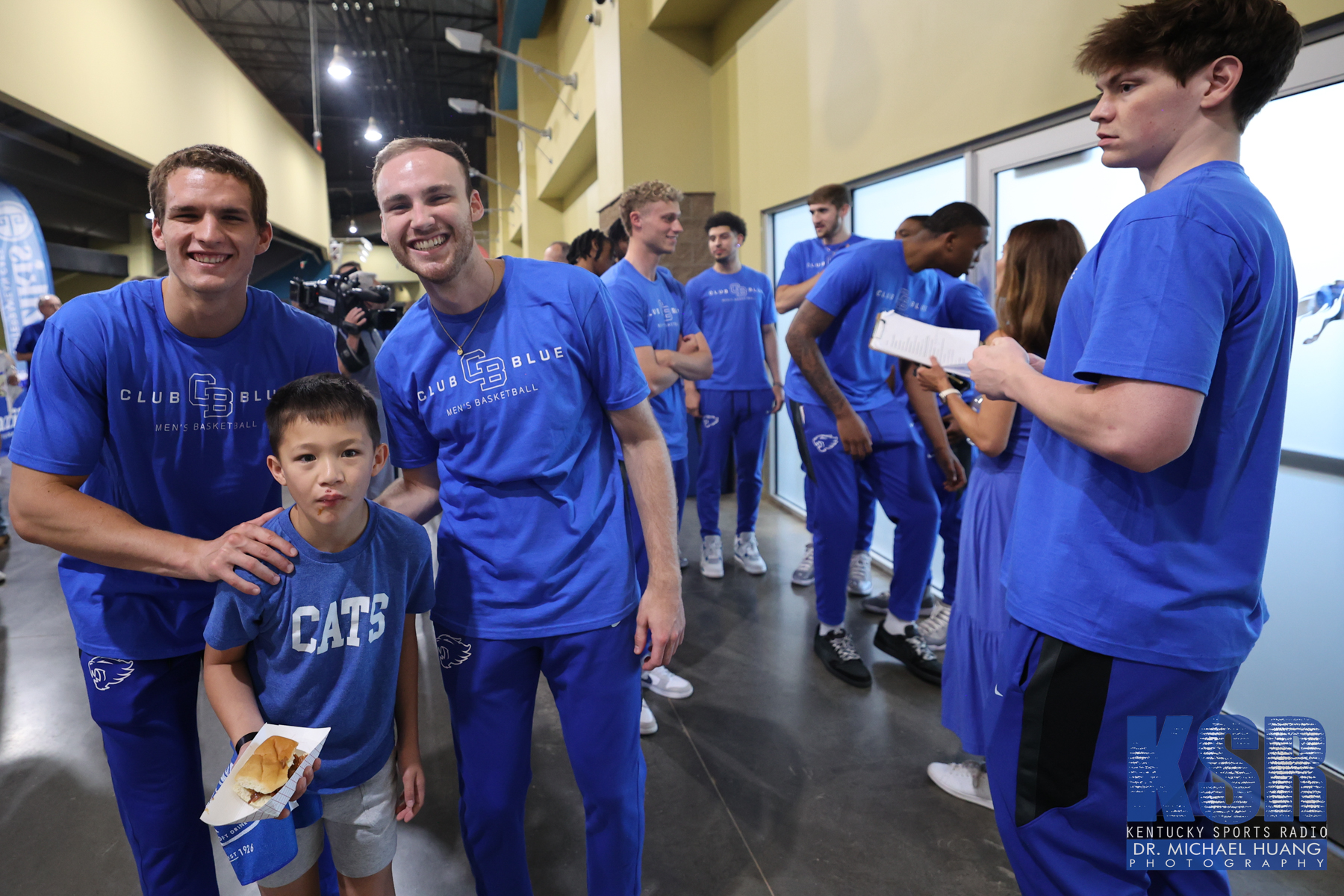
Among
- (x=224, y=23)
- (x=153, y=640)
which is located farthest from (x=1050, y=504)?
(x=224, y=23)

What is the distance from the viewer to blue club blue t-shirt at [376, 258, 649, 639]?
1.35 metres

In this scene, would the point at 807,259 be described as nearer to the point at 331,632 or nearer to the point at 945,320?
the point at 945,320

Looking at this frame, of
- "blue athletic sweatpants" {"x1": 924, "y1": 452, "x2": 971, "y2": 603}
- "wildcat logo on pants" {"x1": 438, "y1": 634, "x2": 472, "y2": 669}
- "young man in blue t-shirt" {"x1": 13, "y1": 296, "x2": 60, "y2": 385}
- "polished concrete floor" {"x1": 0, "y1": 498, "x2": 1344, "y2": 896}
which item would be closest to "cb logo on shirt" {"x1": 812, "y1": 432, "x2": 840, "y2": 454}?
"blue athletic sweatpants" {"x1": 924, "y1": 452, "x2": 971, "y2": 603}

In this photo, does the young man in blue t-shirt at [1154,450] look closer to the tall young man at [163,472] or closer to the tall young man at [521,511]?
the tall young man at [521,511]

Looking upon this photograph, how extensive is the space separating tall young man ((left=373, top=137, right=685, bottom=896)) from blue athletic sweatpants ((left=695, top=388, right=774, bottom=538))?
2.90 metres

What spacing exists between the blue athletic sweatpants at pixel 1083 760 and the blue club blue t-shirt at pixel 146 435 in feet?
4.69

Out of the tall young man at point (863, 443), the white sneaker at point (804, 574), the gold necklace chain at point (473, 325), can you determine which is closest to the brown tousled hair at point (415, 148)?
the gold necklace chain at point (473, 325)

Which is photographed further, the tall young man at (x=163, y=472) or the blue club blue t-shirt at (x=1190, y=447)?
the tall young man at (x=163, y=472)

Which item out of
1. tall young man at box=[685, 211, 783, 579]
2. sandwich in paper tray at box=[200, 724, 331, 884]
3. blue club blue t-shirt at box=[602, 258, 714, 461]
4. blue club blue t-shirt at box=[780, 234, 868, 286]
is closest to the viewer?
sandwich in paper tray at box=[200, 724, 331, 884]

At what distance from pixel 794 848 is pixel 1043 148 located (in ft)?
8.90

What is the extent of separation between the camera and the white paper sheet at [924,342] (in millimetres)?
2131

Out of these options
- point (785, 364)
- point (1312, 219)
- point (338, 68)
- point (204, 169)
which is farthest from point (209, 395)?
point (338, 68)

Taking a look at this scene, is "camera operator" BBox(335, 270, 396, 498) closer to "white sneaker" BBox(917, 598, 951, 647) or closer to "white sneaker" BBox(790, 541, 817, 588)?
"white sneaker" BBox(790, 541, 817, 588)

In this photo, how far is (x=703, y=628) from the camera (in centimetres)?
348
